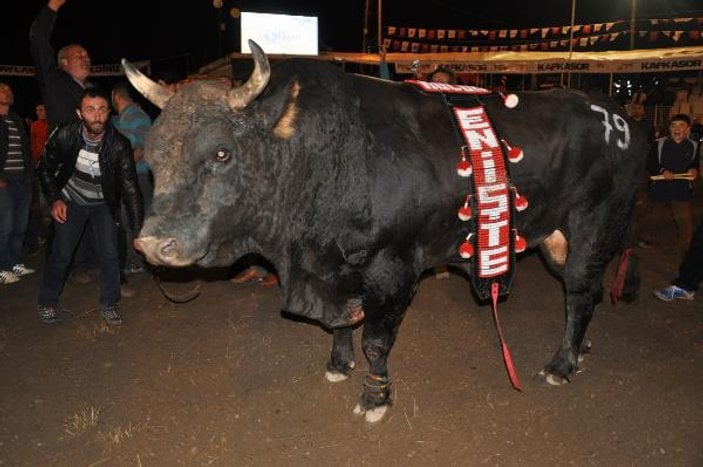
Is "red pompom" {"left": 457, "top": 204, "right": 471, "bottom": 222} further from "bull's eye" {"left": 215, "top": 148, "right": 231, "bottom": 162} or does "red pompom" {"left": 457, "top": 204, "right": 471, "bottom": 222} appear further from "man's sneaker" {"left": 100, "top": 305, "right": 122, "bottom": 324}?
"man's sneaker" {"left": 100, "top": 305, "right": 122, "bottom": 324}

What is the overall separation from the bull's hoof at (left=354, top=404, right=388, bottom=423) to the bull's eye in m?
1.92

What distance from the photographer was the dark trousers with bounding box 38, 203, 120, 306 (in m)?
4.87

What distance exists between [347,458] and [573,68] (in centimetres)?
1545

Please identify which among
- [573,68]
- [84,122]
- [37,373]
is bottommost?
[37,373]

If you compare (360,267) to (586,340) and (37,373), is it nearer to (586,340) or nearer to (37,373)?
(586,340)

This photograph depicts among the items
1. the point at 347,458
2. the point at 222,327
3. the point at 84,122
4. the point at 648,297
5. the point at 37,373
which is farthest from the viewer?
the point at 648,297

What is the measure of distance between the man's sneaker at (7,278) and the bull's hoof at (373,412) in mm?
4734

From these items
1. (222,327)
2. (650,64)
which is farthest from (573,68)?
(222,327)

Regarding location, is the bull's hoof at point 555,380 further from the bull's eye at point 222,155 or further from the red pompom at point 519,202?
the bull's eye at point 222,155

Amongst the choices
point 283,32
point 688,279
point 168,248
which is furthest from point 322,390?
point 283,32

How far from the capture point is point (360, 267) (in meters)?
3.32

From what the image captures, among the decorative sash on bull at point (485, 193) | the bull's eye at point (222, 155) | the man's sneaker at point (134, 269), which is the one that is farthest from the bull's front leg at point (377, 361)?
the man's sneaker at point (134, 269)

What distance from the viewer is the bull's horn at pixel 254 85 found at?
2705mm

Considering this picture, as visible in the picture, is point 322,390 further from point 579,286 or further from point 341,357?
point 579,286
